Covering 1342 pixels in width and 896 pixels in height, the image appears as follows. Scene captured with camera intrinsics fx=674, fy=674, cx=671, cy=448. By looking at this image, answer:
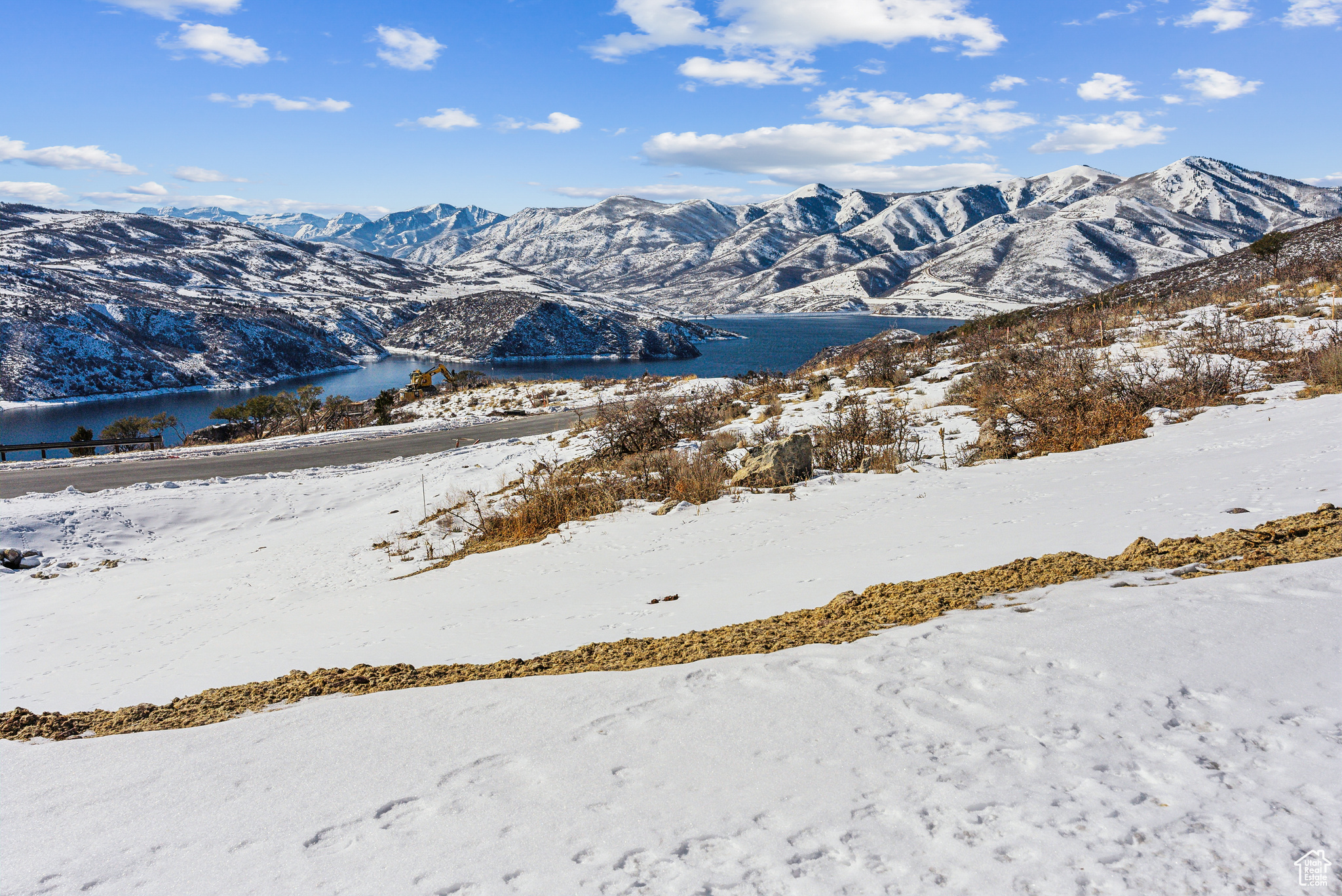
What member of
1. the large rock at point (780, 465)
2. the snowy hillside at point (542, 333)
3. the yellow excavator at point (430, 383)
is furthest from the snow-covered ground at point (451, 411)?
the snowy hillside at point (542, 333)

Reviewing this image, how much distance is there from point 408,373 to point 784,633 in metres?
82.6

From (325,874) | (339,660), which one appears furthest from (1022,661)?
(339,660)

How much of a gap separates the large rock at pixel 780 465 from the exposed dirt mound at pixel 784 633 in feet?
12.9

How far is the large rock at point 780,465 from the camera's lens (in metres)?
8.17

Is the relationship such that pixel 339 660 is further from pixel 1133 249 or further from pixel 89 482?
pixel 1133 249

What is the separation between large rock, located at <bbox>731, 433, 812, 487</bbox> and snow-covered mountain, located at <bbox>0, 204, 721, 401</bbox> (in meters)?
83.8

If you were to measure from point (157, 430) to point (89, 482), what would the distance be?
35418 millimetres

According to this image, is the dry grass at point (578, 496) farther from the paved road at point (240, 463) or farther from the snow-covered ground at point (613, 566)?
the paved road at point (240, 463)

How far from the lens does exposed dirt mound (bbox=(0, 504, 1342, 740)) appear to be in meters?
3.32

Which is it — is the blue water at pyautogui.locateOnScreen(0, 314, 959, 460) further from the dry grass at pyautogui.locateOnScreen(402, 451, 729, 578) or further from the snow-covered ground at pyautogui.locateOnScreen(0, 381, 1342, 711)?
the snow-covered ground at pyautogui.locateOnScreen(0, 381, 1342, 711)

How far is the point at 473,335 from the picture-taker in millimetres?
102250

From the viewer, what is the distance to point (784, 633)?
12.1ft

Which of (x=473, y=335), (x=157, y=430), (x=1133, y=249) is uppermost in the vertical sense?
(x=1133, y=249)

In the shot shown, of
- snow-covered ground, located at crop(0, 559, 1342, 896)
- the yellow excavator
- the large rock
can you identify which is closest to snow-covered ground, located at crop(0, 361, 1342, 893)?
snow-covered ground, located at crop(0, 559, 1342, 896)
